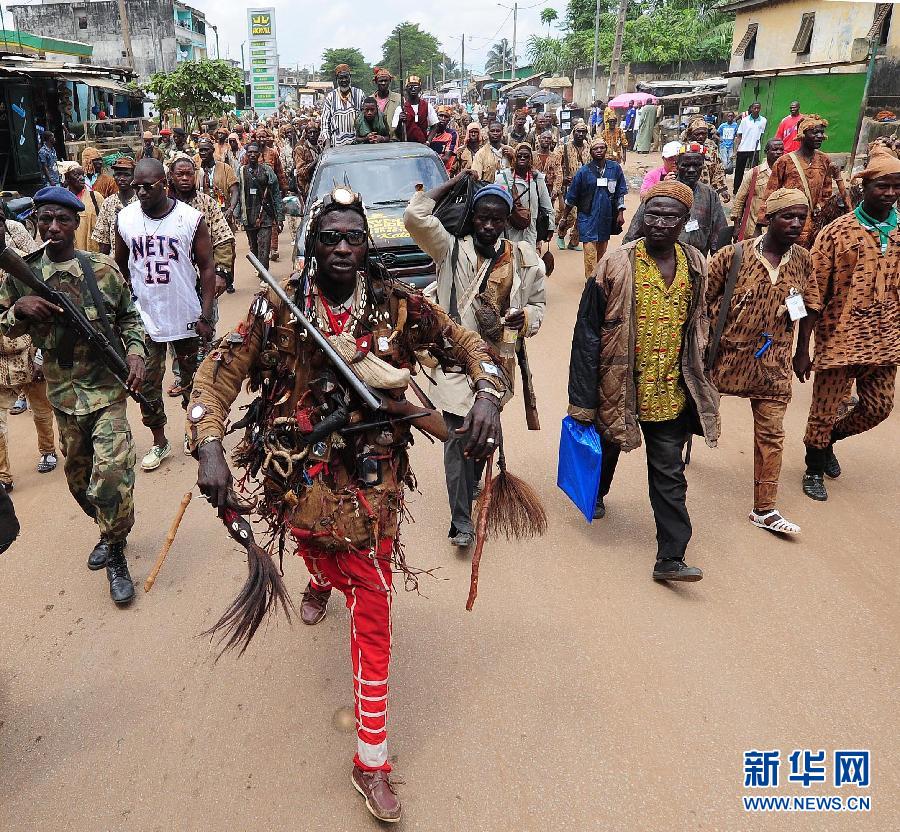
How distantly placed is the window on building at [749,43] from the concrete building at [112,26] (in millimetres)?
39091

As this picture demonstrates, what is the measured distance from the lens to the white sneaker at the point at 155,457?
5.54 meters

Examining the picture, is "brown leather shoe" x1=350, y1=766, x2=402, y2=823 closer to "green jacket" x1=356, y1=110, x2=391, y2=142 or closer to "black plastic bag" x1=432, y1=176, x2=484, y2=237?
"black plastic bag" x1=432, y1=176, x2=484, y2=237

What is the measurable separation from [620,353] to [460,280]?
3.21ft

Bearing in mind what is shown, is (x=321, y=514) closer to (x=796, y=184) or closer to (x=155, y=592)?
(x=155, y=592)

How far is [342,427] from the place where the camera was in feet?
8.77

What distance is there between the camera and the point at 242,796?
2760mm

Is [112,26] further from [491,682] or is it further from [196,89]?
[491,682]

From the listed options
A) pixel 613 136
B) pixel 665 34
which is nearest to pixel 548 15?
pixel 665 34

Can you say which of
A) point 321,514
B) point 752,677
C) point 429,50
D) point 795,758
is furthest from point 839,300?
point 429,50

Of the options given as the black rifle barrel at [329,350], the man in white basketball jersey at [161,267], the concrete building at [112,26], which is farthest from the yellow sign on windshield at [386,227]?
the concrete building at [112,26]

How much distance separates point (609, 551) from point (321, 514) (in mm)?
2230

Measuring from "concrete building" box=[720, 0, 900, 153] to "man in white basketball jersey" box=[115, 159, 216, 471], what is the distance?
45.9 feet

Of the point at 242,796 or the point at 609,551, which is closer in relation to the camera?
the point at 242,796

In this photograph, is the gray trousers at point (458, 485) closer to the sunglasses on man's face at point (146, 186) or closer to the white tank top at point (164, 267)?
the white tank top at point (164, 267)
